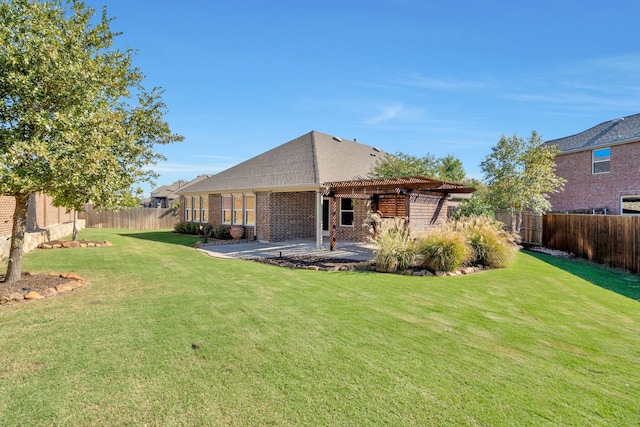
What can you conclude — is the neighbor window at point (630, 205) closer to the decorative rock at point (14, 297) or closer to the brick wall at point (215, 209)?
the brick wall at point (215, 209)

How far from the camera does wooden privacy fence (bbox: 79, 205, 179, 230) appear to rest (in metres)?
26.3

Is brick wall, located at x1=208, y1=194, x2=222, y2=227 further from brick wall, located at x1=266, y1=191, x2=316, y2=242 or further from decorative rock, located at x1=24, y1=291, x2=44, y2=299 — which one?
decorative rock, located at x1=24, y1=291, x2=44, y2=299

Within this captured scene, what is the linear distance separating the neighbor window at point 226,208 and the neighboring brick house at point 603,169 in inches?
798

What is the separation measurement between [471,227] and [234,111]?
1279cm

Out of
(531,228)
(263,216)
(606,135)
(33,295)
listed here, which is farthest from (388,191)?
(606,135)

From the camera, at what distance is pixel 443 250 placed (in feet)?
28.5

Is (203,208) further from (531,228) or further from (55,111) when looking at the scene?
(531,228)

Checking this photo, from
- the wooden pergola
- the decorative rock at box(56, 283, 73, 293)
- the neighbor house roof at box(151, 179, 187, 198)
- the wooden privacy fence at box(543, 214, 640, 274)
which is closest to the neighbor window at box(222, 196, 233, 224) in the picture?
the wooden pergola

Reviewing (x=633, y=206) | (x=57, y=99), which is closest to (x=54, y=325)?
(x=57, y=99)

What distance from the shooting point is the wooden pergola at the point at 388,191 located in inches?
427

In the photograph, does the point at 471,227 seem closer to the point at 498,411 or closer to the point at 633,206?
the point at 498,411

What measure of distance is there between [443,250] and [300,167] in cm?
898

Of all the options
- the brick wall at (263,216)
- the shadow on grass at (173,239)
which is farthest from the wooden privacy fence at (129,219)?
the brick wall at (263,216)

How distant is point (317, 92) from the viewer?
600 inches
